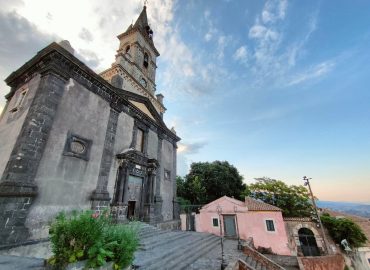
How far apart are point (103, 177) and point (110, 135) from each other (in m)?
2.44

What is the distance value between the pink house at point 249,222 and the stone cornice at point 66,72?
41.5 ft

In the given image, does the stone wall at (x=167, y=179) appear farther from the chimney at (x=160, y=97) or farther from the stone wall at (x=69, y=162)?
the stone wall at (x=69, y=162)

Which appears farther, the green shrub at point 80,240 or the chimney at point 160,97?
the chimney at point 160,97

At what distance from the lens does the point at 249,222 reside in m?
17.7

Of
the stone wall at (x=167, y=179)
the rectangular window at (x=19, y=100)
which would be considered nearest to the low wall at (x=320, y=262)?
the stone wall at (x=167, y=179)

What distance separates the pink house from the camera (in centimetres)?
1628

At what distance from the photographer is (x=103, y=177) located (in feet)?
31.2

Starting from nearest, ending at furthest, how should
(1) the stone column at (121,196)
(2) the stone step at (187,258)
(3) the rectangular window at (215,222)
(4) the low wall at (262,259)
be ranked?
(2) the stone step at (187,258), (1) the stone column at (121,196), (4) the low wall at (262,259), (3) the rectangular window at (215,222)

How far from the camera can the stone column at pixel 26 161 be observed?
5.84 m

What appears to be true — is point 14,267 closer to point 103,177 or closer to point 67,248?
point 67,248

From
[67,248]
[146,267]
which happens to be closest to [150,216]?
[146,267]

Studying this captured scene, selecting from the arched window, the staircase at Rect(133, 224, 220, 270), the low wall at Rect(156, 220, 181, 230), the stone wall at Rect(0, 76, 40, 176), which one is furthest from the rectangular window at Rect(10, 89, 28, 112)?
the arched window

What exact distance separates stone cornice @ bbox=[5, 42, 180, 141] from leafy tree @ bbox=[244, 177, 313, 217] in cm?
2086

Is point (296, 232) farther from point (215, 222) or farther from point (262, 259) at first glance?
point (262, 259)
